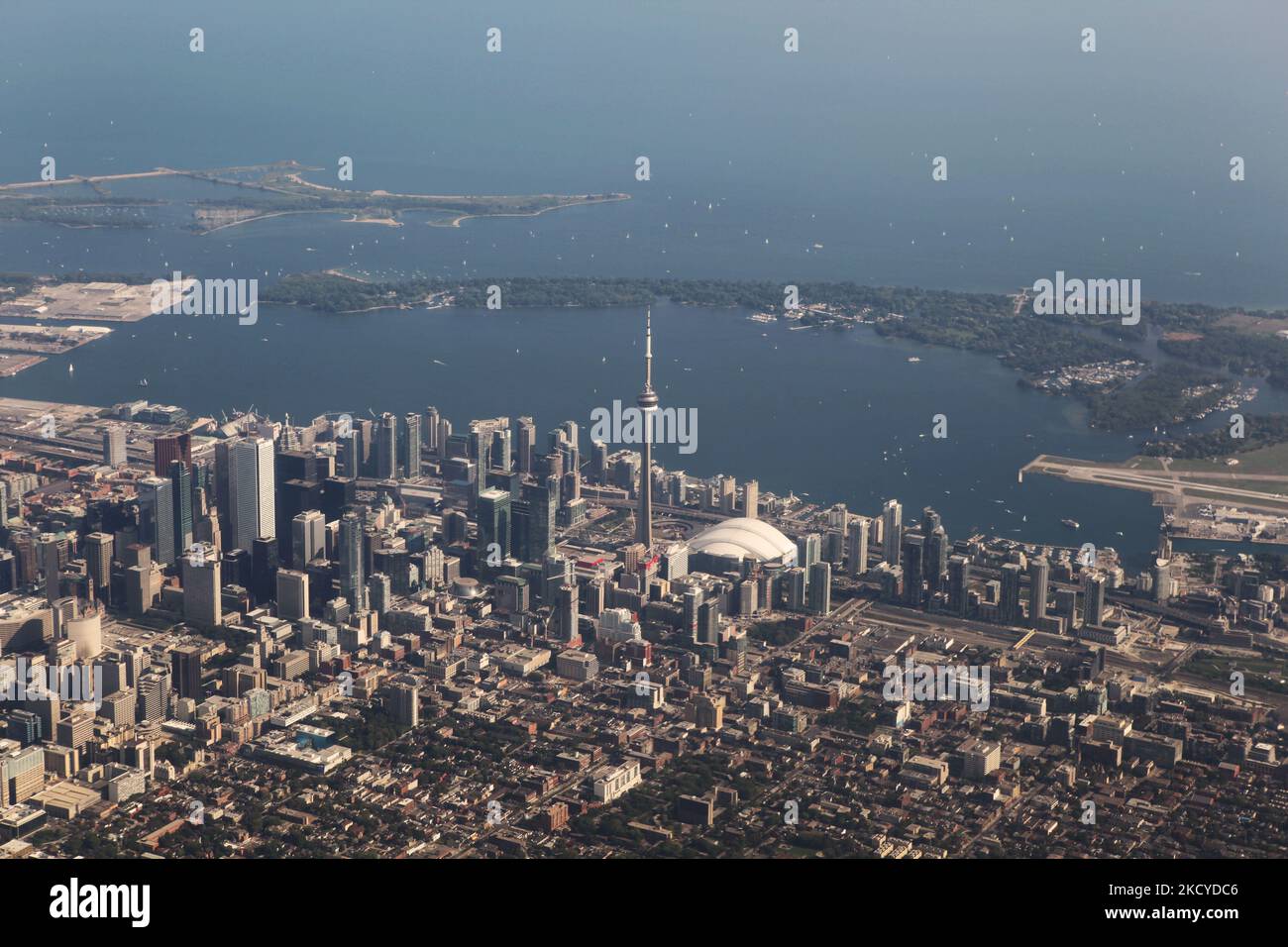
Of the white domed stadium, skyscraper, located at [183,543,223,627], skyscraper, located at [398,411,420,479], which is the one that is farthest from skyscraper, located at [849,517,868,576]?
skyscraper, located at [183,543,223,627]

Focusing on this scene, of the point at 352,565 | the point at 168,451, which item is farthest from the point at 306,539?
the point at 168,451

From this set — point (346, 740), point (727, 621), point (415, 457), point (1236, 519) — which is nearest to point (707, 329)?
point (415, 457)

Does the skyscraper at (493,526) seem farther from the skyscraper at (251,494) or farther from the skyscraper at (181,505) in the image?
the skyscraper at (181,505)

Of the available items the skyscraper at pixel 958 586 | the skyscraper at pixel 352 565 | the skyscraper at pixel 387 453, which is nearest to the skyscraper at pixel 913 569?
the skyscraper at pixel 958 586

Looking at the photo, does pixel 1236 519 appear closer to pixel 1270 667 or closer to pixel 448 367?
pixel 1270 667

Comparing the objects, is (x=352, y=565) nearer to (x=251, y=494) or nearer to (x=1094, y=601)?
(x=251, y=494)
